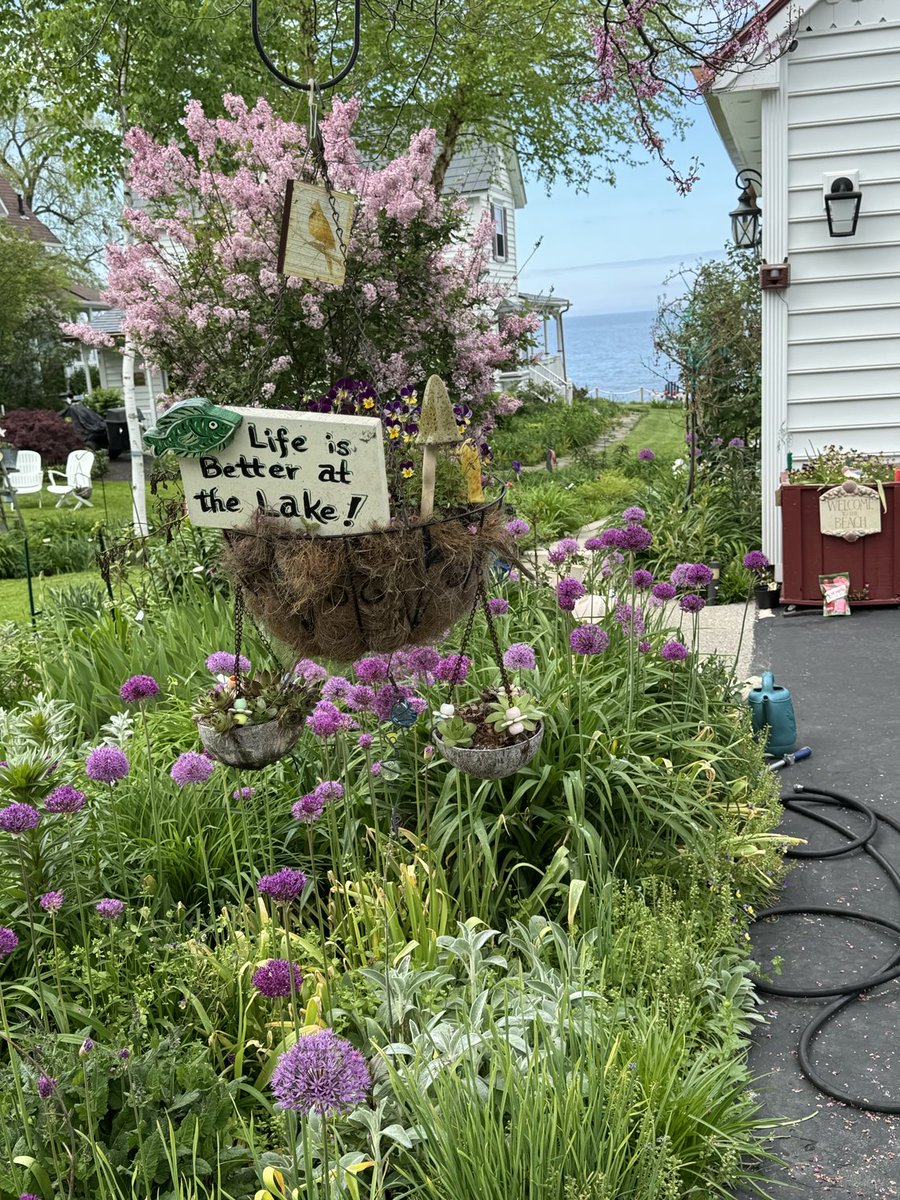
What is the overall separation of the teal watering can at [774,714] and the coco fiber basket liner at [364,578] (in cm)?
285

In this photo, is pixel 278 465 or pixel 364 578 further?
pixel 364 578

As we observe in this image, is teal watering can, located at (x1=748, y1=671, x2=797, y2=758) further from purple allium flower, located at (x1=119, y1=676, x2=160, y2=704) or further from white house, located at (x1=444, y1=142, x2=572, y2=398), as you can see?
white house, located at (x1=444, y1=142, x2=572, y2=398)

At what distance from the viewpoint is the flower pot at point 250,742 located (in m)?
2.37

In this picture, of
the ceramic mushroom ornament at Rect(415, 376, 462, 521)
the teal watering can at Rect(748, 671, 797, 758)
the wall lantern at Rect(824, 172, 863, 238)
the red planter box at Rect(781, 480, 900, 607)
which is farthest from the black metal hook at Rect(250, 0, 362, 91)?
the wall lantern at Rect(824, 172, 863, 238)

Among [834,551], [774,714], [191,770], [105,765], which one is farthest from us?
[834,551]

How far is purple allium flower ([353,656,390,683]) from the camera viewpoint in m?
2.67

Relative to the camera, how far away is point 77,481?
47.4 ft

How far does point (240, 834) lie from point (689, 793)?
1.49 m

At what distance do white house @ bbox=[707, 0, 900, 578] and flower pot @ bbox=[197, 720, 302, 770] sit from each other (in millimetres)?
6079

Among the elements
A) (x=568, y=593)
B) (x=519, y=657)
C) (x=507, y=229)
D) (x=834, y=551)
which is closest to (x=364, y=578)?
(x=519, y=657)

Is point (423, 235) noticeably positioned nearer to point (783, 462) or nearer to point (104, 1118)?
point (783, 462)

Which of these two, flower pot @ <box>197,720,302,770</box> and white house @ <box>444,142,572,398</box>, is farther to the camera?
white house @ <box>444,142,572,398</box>

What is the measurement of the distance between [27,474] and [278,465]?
14463 mm

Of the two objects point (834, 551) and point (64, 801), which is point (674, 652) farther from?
point (834, 551)
